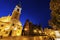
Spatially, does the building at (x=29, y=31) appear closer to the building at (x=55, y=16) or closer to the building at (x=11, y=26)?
the building at (x=55, y=16)

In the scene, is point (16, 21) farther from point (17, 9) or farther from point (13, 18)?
point (17, 9)

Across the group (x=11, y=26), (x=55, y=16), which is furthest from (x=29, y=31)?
(x=11, y=26)

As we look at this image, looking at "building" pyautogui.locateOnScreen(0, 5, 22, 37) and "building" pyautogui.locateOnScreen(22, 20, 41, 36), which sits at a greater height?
"building" pyautogui.locateOnScreen(0, 5, 22, 37)

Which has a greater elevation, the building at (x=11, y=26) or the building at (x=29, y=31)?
the building at (x=11, y=26)

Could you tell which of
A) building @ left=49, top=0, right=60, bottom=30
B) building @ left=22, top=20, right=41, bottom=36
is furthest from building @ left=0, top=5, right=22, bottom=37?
building @ left=49, top=0, right=60, bottom=30

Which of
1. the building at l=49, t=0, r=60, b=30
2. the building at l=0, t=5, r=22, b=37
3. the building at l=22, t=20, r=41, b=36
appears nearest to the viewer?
the building at l=49, t=0, r=60, b=30

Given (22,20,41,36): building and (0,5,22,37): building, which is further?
(0,5,22,37): building

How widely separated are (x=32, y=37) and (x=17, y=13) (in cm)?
5642

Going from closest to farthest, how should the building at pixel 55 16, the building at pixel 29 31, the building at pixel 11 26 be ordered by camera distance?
the building at pixel 55 16 < the building at pixel 29 31 < the building at pixel 11 26

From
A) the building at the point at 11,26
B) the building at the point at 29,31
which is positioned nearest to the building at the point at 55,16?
the building at the point at 29,31

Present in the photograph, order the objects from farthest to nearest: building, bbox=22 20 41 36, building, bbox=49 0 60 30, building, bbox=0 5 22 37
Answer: building, bbox=0 5 22 37 → building, bbox=22 20 41 36 → building, bbox=49 0 60 30

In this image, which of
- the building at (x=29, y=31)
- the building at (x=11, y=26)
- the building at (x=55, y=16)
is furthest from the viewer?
the building at (x=11, y=26)

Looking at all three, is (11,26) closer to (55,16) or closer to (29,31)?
(29,31)

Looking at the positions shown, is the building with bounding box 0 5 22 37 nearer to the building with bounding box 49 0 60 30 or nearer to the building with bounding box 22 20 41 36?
the building with bounding box 22 20 41 36
